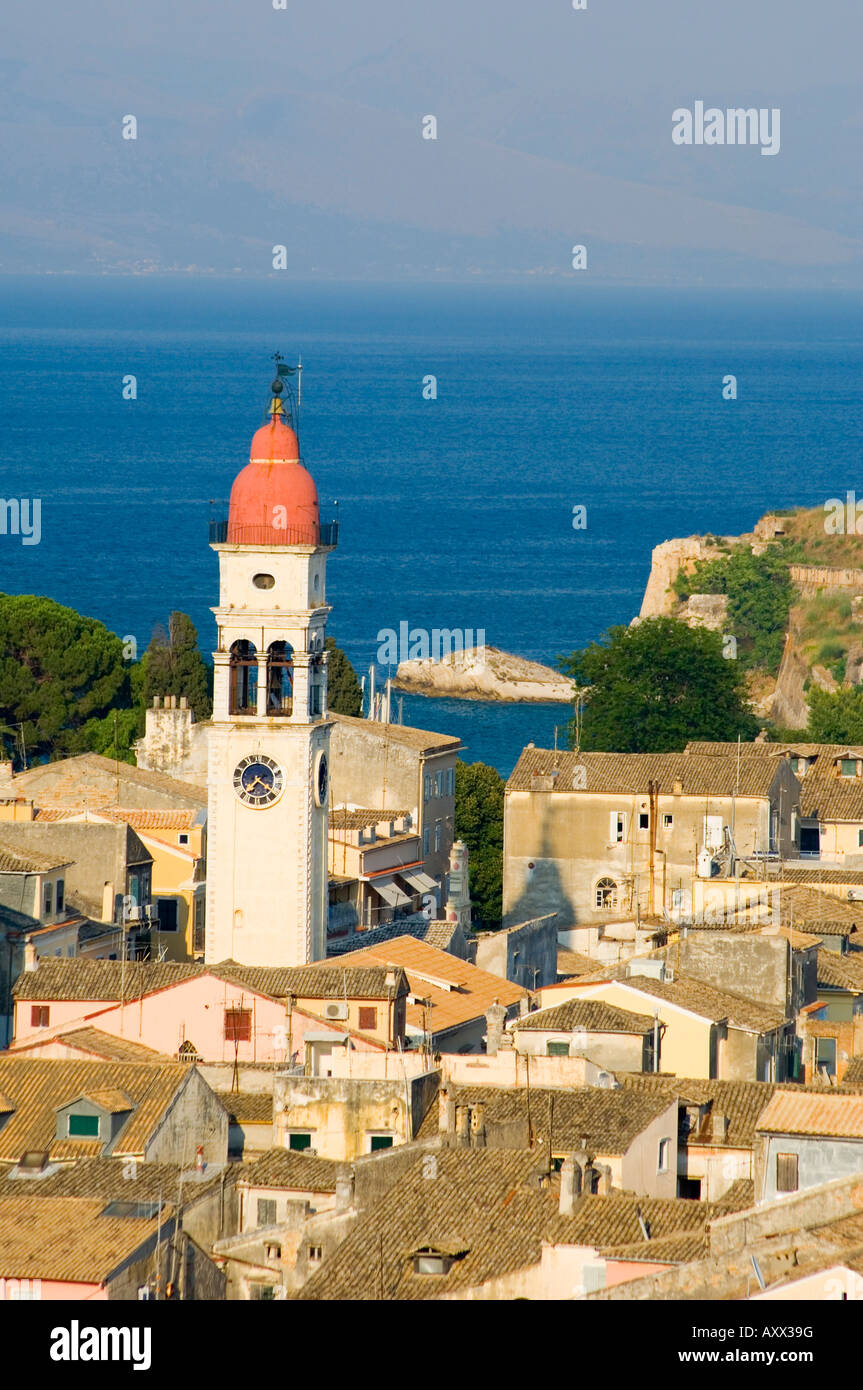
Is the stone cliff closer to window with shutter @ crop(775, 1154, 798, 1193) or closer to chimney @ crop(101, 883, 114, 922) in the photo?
chimney @ crop(101, 883, 114, 922)

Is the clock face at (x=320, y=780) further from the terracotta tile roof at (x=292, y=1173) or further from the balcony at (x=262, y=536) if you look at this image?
the terracotta tile roof at (x=292, y=1173)

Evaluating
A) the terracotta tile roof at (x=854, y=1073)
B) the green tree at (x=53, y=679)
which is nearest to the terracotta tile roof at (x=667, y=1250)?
the terracotta tile roof at (x=854, y=1073)

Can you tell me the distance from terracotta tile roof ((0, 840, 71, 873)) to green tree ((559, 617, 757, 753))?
2732 centimetres

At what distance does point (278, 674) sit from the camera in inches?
1778

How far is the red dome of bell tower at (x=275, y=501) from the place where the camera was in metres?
44.8

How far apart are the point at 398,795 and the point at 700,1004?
22.0 m

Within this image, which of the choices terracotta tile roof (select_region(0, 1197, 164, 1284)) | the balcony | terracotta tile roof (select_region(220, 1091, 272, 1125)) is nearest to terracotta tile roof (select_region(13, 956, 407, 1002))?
terracotta tile roof (select_region(220, 1091, 272, 1125))

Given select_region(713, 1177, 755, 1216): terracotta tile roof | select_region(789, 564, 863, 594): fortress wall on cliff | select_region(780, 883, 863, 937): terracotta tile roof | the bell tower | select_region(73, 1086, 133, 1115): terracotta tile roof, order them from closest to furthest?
select_region(713, 1177, 755, 1216): terracotta tile roof
select_region(73, 1086, 133, 1115): terracotta tile roof
the bell tower
select_region(780, 883, 863, 937): terracotta tile roof
select_region(789, 564, 863, 594): fortress wall on cliff

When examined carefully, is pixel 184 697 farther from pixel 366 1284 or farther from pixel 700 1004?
pixel 366 1284

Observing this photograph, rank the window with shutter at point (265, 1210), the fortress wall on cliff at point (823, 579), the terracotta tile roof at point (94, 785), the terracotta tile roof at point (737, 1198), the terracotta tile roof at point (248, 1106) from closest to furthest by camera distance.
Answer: the terracotta tile roof at point (737, 1198), the window with shutter at point (265, 1210), the terracotta tile roof at point (248, 1106), the terracotta tile roof at point (94, 785), the fortress wall on cliff at point (823, 579)

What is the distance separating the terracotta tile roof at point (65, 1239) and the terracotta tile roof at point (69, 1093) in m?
3.70

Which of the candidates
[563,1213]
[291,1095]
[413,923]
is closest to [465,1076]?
[291,1095]

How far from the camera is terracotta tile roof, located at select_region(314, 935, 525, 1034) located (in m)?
38.9

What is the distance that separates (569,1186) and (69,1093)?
679 centimetres
